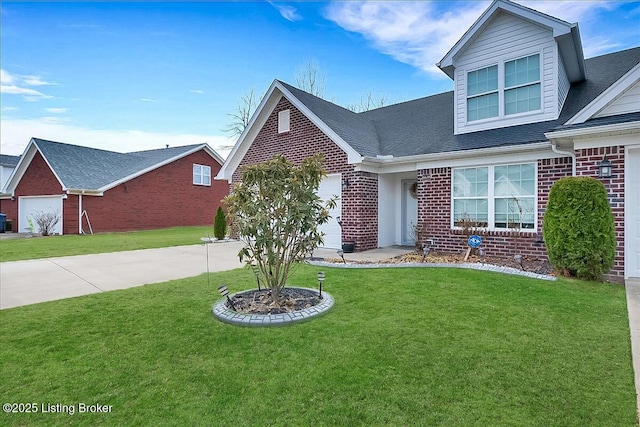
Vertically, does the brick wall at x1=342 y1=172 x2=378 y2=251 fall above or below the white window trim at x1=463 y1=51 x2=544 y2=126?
below

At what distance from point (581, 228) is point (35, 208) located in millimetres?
26379

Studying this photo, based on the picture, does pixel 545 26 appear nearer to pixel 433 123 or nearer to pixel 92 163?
pixel 433 123

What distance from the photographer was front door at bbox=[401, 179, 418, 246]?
12094 millimetres

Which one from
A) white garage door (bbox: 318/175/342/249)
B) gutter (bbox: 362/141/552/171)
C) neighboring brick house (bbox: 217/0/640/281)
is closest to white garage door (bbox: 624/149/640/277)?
neighboring brick house (bbox: 217/0/640/281)

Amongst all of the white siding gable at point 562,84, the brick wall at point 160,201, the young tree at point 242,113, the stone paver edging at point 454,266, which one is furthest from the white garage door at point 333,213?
the young tree at point 242,113

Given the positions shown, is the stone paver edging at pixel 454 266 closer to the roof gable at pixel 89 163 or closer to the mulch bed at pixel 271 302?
the mulch bed at pixel 271 302

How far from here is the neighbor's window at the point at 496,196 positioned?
8672 mm

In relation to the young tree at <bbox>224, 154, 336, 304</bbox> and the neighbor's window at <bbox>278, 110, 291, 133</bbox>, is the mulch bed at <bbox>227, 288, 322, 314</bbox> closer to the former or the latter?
the young tree at <bbox>224, 154, 336, 304</bbox>

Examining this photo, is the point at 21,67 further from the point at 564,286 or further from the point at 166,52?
the point at 564,286

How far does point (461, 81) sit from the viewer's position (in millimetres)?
10547

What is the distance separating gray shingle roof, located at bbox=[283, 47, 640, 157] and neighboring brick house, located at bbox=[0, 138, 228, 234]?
1409cm

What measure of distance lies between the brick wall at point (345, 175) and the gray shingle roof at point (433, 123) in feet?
2.03

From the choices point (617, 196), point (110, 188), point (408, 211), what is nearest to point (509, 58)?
point (617, 196)

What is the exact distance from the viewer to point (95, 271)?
8148 millimetres
